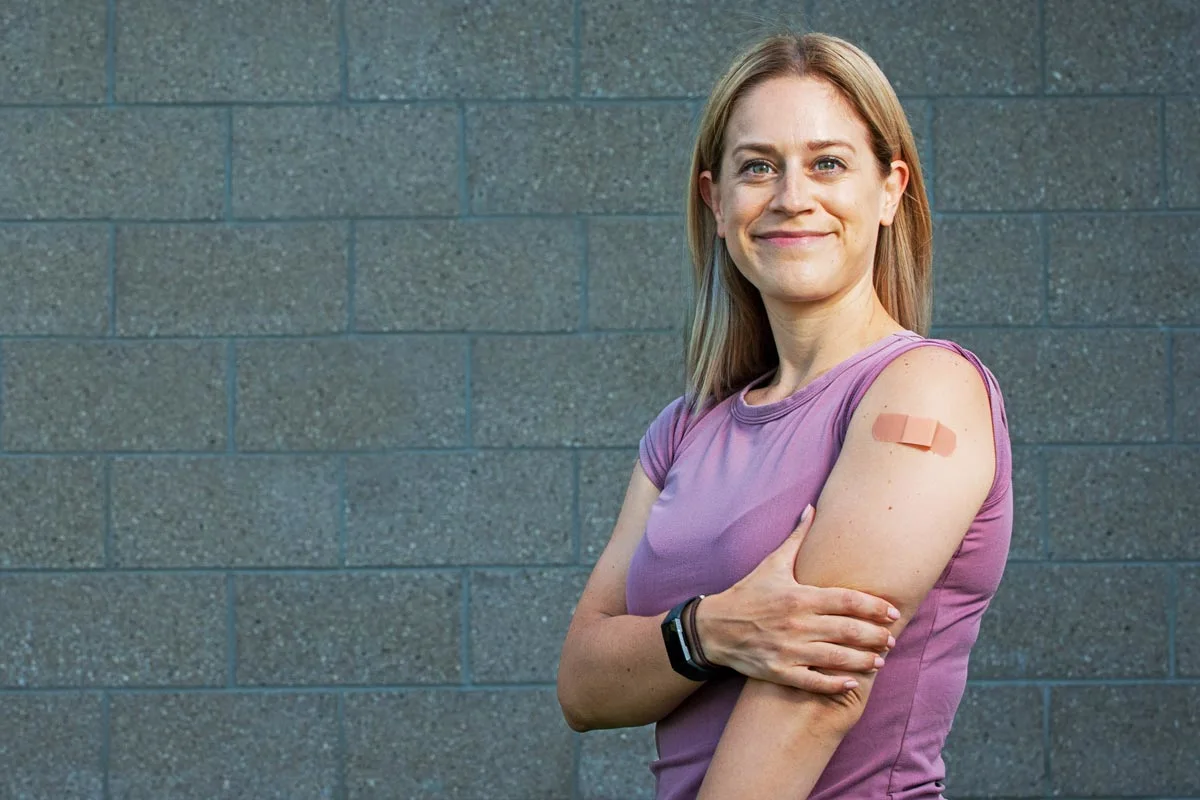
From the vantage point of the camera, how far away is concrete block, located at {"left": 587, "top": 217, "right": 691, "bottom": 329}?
10.6 ft

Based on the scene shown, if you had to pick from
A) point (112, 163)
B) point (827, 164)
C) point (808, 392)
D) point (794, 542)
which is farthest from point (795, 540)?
point (112, 163)

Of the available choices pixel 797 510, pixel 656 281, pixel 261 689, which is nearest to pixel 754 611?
pixel 797 510

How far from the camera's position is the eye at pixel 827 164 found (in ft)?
5.04

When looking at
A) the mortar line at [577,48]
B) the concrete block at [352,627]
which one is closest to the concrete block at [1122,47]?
the mortar line at [577,48]

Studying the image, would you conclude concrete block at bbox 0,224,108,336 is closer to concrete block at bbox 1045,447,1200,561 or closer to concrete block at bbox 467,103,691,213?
concrete block at bbox 467,103,691,213

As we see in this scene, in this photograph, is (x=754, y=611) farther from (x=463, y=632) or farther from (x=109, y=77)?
(x=109, y=77)

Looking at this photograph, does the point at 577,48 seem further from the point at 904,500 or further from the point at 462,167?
the point at 904,500

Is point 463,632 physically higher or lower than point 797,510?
lower

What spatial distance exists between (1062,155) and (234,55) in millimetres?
1940

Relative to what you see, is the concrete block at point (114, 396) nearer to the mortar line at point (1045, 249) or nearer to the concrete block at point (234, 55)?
the concrete block at point (234, 55)

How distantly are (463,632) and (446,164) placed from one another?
3.56 ft

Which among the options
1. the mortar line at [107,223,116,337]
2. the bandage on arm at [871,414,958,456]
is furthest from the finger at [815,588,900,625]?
the mortar line at [107,223,116,337]

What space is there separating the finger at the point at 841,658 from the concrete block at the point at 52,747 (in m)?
2.39

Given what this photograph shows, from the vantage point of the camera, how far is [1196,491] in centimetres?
320
